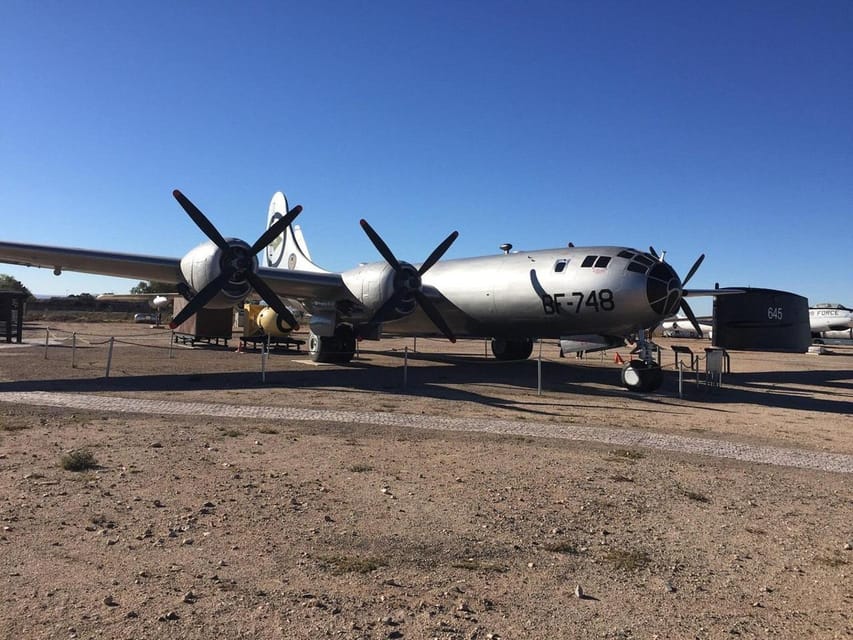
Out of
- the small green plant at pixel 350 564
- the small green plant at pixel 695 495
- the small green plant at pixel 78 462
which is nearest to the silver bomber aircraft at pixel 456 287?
the small green plant at pixel 78 462

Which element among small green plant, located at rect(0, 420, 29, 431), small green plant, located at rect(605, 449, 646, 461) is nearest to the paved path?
small green plant, located at rect(605, 449, 646, 461)

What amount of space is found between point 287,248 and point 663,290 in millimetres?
21124

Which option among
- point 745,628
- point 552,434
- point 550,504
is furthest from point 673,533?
→ point 552,434

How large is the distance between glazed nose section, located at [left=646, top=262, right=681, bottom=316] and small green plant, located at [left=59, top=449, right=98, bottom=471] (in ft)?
44.2

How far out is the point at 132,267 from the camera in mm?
18469

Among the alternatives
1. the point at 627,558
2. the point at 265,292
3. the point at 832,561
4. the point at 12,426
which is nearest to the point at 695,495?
the point at 832,561

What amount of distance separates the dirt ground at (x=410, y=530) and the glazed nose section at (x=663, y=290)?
5.08 meters

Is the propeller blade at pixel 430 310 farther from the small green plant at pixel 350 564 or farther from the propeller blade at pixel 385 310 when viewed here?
the small green plant at pixel 350 564

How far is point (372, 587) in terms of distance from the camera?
421 cm

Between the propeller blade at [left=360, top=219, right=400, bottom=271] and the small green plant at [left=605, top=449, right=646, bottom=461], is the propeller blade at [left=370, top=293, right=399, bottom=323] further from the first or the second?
the small green plant at [left=605, top=449, right=646, bottom=461]

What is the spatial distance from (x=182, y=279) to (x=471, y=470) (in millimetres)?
14469

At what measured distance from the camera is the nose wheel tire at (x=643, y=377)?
653 inches

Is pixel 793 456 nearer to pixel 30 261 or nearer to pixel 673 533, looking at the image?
pixel 673 533

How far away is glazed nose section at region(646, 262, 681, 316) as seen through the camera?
52.1 ft
